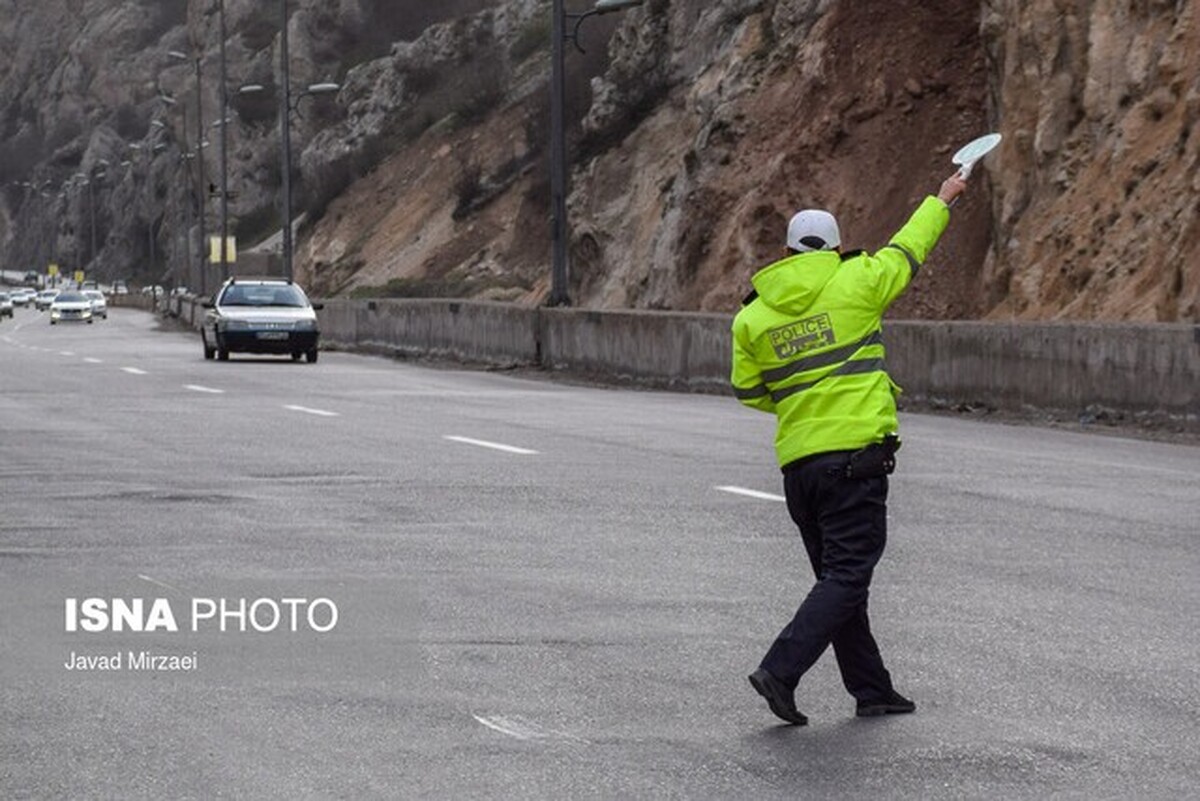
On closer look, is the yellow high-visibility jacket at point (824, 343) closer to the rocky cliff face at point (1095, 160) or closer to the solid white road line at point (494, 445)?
the solid white road line at point (494, 445)

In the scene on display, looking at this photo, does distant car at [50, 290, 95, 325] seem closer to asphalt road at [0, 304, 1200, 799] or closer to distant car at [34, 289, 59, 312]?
distant car at [34, 289, 59, 312]

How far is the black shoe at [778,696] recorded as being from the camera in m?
8.56

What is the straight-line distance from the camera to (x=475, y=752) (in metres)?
8.09

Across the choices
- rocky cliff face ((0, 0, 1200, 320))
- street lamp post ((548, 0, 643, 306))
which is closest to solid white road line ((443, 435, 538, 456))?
rocky cliff face ((0, 0, 1200, 320))

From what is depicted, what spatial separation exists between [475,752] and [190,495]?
9224mm

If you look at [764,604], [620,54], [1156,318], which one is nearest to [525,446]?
[764,604]

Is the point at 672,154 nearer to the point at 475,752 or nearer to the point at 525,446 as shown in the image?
the point at 525,446

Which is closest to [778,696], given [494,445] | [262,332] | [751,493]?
[751,493]

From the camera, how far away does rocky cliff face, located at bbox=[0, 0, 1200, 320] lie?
119 feet

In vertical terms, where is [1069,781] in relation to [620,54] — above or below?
below

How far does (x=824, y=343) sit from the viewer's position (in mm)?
8961

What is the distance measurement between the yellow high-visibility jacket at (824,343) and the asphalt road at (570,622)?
94cm

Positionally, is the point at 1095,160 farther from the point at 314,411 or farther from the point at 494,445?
the point at 494,445

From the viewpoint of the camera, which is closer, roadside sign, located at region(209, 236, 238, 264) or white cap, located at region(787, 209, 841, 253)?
white cap, located at region(787, 209, 841, 253)
